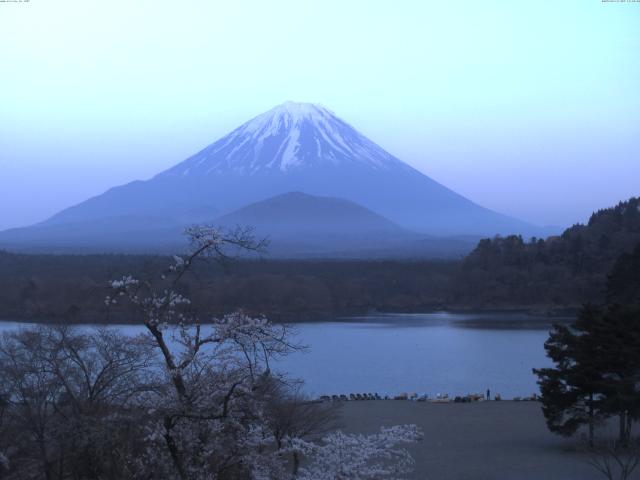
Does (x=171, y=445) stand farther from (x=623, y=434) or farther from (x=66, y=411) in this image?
(x=623, y=434)

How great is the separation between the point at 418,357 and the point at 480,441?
890 centimetres

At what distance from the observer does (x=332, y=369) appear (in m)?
16.9

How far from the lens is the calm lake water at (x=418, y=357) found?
15.4 m

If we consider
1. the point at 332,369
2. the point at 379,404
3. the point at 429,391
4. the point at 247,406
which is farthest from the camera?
the point at 332,369

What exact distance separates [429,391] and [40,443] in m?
9.93

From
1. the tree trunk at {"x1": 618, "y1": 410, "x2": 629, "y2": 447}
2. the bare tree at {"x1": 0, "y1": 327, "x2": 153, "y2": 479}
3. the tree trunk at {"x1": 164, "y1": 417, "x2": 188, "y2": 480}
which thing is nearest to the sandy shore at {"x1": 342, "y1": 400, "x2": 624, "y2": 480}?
the tree trunk at {"x1": 618, "y1": 410, "x2": 629, "y2": 447}

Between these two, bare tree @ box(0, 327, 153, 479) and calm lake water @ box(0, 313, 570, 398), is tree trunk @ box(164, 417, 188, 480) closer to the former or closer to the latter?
bare tree @ box(0, 327, 153, 479)

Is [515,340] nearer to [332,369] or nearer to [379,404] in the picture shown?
[332,369]

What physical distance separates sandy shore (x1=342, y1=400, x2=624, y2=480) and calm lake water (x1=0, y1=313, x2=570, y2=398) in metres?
1.78

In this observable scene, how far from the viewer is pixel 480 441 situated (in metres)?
10.1

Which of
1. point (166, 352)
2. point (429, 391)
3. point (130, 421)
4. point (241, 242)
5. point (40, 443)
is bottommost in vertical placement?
point (429, 391)

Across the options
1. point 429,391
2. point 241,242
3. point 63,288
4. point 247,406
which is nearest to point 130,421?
point 247,406

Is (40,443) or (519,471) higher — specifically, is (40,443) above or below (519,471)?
above

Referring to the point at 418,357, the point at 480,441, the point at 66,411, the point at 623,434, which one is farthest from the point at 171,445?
the point at 418,357
